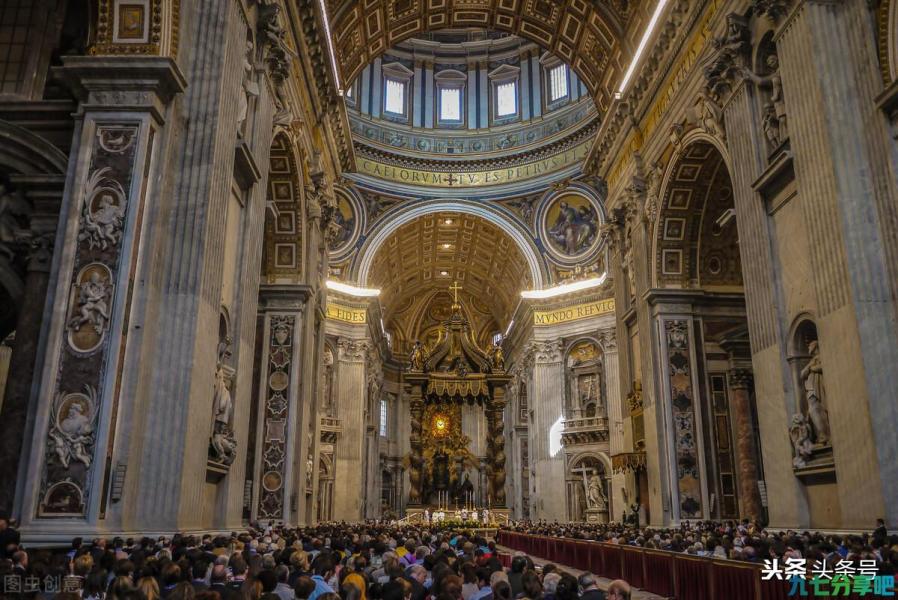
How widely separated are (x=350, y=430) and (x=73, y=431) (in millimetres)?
24925

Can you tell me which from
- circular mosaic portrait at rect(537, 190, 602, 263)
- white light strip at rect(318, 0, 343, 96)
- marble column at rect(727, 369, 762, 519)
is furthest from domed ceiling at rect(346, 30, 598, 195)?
marble column at rect(727, 369, 762, 519)

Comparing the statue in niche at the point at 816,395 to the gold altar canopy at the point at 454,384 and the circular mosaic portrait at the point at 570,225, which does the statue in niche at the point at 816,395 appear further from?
the circular mosaic portrait at the point at 570,225

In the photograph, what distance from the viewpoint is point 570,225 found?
3453 centimetres

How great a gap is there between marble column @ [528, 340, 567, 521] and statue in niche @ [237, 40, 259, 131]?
24.2 m

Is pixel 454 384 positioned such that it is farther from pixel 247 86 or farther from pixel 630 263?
pixel 247 86

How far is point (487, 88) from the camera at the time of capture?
36562mm

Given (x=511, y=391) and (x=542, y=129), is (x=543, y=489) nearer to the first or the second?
(x=511, y=391)

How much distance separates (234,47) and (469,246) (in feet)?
98.4

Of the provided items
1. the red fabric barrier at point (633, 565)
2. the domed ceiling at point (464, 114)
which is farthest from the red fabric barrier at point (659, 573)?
the domed ceiling at point (464, 114)

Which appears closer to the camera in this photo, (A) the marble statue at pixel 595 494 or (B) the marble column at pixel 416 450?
(A) the marble statue at pixel 595 494

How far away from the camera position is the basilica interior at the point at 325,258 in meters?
8.15

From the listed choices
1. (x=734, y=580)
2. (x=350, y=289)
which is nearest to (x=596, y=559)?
(x=734, y=580)

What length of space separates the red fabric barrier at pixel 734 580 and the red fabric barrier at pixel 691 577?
20cm

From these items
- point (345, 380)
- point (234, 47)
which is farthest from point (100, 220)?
point (345, 380)
